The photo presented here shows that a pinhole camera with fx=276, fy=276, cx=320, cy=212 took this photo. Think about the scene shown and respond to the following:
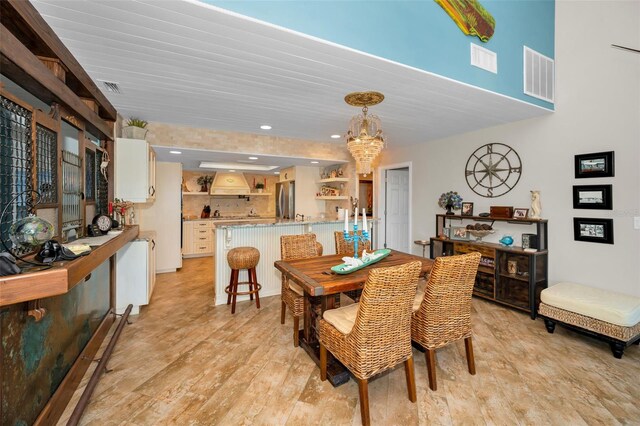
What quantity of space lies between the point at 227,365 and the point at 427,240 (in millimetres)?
3888

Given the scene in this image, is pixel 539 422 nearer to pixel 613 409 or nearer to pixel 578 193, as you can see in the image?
pixel 613 409

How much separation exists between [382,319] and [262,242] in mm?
2695

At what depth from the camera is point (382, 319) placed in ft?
5.77

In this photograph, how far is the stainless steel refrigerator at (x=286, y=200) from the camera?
20.6ft

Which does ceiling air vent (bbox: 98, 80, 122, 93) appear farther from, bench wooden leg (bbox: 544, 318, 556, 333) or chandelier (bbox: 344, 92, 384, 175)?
bench wooden leg (bbox: 544, 318, 556, 333)

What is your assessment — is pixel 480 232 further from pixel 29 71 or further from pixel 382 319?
pixel 29 71

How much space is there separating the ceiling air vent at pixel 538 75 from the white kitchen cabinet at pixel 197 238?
6.61 m

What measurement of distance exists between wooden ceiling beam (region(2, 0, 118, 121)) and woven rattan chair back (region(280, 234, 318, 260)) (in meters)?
2.25

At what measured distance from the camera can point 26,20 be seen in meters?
1.50

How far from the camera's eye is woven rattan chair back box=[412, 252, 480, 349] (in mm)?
1991

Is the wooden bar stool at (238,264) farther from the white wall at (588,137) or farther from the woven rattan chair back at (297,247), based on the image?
the white wall at (588,137)

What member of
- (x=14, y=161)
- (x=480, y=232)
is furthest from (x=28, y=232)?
(x=480, y=232)

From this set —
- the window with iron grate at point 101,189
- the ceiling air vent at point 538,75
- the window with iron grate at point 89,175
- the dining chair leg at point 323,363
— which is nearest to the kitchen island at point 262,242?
the window with iron grate at point 101,189

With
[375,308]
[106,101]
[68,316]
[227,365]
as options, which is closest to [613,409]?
[375,308]
